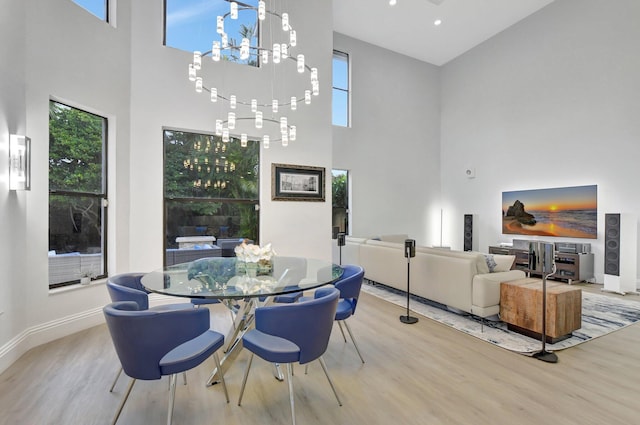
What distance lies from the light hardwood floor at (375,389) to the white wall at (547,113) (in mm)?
3997

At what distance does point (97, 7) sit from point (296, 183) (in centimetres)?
331

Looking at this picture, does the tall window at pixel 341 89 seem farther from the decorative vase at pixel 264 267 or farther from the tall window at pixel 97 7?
the decorative vase at pixel 264 267

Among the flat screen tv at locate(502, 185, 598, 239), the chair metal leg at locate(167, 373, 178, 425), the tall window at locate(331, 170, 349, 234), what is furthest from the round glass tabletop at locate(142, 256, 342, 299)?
the flat screen tv at locate(502, 185, 598, 239)

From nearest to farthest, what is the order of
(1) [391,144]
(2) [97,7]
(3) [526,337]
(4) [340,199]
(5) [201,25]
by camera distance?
(3) [526,337] → (2) [97,7] → (5) [201,25] → (4) [340,199] → (1) [391,144]

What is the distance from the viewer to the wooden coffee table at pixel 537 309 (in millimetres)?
3061

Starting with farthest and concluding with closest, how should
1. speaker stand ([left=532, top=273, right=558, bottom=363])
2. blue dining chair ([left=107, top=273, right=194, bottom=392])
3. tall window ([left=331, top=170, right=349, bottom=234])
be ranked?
tall window ([left=331, top=170, right=349, bottom=234]) < speaker stand ([left=532, top=273, right=558, bottom=363]) < blue dining chair ([left=107, top=273, right=194, bottom=392])

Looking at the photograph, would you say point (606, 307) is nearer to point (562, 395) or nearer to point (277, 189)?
point (562, 395)

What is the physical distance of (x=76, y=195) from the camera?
3475mm

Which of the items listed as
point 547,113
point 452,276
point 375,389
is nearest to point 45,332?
point 375,389

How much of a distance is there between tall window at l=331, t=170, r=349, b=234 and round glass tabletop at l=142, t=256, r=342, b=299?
13.3ft

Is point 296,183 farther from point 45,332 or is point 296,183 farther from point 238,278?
point 45,332

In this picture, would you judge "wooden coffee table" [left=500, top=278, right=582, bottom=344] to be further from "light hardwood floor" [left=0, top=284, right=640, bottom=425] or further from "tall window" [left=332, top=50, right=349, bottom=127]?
"tall window" [left=332, top=50, right=349, bottom=127]

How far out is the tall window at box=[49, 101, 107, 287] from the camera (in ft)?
10.8

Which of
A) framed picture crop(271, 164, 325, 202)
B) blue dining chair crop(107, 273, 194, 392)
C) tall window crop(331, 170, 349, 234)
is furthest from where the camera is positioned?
tall window crop(331, 170, 349, 234)
